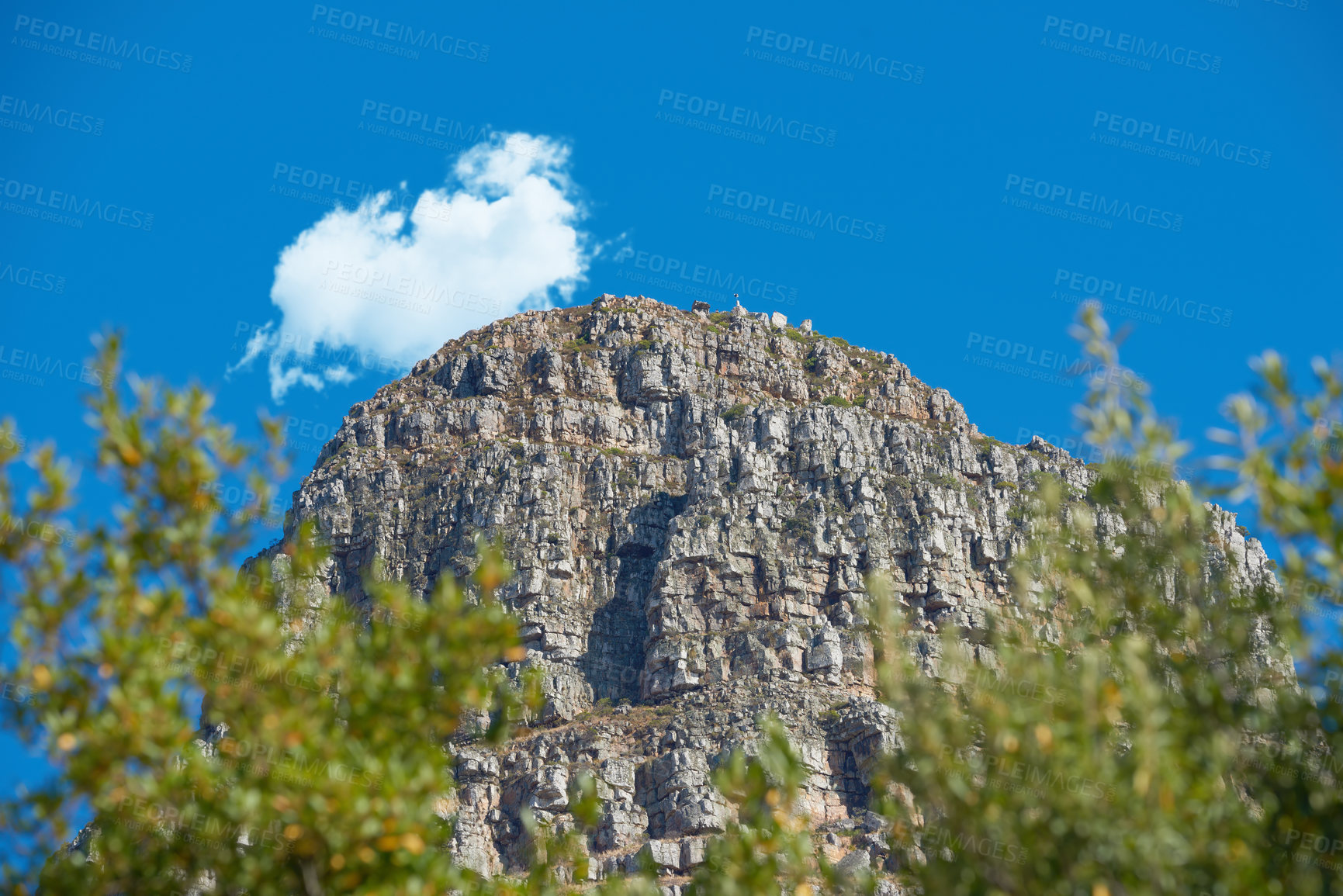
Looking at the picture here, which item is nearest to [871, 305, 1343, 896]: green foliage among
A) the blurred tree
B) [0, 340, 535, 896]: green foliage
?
the blurred tree

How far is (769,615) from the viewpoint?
130 metres

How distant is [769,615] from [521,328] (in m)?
65.6

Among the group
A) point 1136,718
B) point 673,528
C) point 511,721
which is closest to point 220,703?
point 511,721

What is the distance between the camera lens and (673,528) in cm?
13388

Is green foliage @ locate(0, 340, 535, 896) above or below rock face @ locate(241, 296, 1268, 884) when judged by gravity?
below

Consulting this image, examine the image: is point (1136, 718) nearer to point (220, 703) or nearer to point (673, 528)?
point (220, 703)

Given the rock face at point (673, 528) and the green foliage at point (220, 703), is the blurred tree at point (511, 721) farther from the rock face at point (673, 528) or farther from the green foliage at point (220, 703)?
the rock face at point (673, 528)

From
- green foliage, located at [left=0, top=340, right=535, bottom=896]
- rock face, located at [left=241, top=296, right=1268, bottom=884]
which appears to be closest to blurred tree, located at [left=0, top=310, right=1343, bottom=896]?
green foliage, located at [left=0, top=340, right=535, bottom=896]

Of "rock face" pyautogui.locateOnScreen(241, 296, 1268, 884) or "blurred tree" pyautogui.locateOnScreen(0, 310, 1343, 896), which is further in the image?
"rock face" pyautogui.locateOnScreen(241, 296, 1268, 884)

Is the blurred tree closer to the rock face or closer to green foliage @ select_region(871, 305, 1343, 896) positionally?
green foliage @ select_region(871, 305, 1343, 896)

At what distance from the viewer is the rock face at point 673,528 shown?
11038 cm

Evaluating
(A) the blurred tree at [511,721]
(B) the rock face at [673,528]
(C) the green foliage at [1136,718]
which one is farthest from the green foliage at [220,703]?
(B) the rock face at [673,528]

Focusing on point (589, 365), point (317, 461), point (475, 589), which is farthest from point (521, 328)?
point (475, 589)

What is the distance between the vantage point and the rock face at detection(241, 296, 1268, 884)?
362 feet
